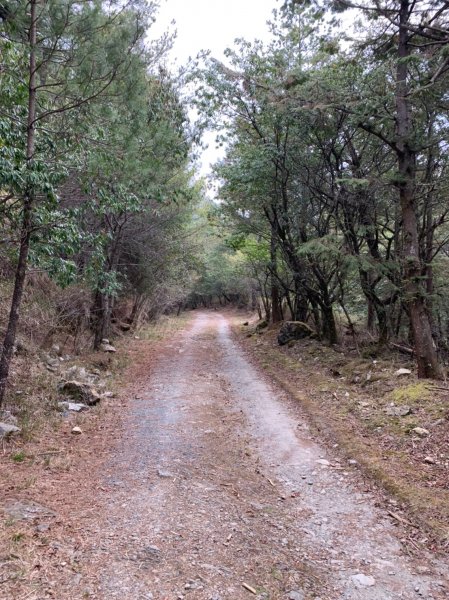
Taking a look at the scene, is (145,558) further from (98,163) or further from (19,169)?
(98,163)

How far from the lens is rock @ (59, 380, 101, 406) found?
22.5 ft

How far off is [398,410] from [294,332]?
7.45 metres

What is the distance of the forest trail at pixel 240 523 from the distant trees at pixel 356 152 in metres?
3.55

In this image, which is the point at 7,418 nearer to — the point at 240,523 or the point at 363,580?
the point at 240,523

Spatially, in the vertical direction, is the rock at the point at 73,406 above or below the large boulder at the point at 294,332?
below

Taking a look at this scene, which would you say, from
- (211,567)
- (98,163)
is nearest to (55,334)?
(98,163)

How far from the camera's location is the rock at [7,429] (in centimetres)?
480

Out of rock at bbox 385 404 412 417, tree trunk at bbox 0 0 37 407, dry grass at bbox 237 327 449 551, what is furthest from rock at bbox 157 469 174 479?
rock at bbox 385 404 412 417

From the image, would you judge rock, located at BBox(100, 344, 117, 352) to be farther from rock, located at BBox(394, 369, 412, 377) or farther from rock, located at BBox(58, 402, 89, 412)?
rock, located at BBox(394, 369, 412, 377)

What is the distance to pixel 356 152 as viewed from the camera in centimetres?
1026

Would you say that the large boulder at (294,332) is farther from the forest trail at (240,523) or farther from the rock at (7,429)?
the rock at (7,429)

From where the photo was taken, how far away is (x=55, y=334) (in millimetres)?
9695

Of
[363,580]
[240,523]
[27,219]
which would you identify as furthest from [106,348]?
[363,580]

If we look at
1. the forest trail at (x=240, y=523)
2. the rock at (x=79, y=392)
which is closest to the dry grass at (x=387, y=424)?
the forest trail at (x=240, y=523)
